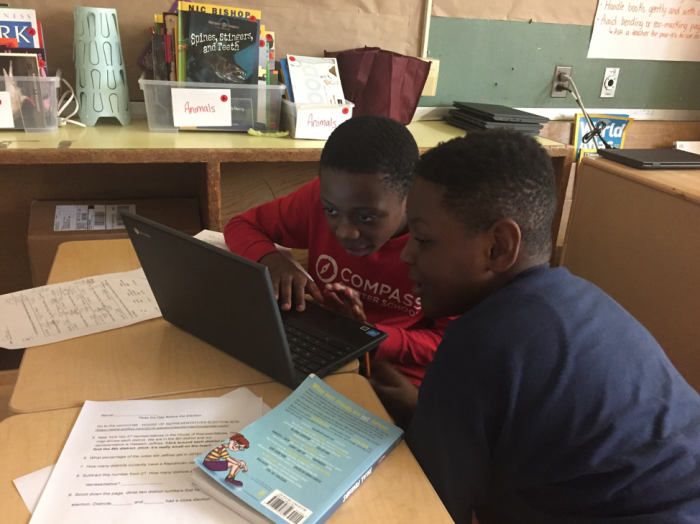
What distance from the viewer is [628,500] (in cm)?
60

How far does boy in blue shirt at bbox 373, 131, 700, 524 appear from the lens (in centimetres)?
59

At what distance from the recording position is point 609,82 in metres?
2.24

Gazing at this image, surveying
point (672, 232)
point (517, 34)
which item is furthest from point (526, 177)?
point (517, 34)

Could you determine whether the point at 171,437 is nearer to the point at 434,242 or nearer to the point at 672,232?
the point at 434,242

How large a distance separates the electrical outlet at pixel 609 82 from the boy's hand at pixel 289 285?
1817mm

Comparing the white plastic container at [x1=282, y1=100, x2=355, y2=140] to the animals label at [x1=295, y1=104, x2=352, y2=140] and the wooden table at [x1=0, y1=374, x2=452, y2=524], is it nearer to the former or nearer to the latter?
the animals label at [x1=295, y1=104, x2=352, y2=140]

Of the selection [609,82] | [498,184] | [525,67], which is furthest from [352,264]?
[609,82]

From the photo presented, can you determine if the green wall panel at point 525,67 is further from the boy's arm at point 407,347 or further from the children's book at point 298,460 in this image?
the children's book at point 298,460

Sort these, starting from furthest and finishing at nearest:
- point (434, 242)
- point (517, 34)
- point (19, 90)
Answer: point (517, 34) → point (19, 90) → point (434, 242)

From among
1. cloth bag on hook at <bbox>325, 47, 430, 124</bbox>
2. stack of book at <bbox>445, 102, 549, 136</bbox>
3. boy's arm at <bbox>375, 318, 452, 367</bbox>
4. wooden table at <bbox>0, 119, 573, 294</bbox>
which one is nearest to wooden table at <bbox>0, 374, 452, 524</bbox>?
boy's arm at <bbox>375, 318, 452, 367</bbox>

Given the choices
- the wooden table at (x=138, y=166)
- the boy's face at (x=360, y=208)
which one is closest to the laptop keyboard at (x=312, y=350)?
the boy's face at (x=360, y=208)

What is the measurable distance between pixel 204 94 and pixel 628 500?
1419 mm

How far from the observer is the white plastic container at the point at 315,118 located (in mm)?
1593

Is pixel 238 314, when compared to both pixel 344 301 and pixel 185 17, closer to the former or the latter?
pixel 344 301
